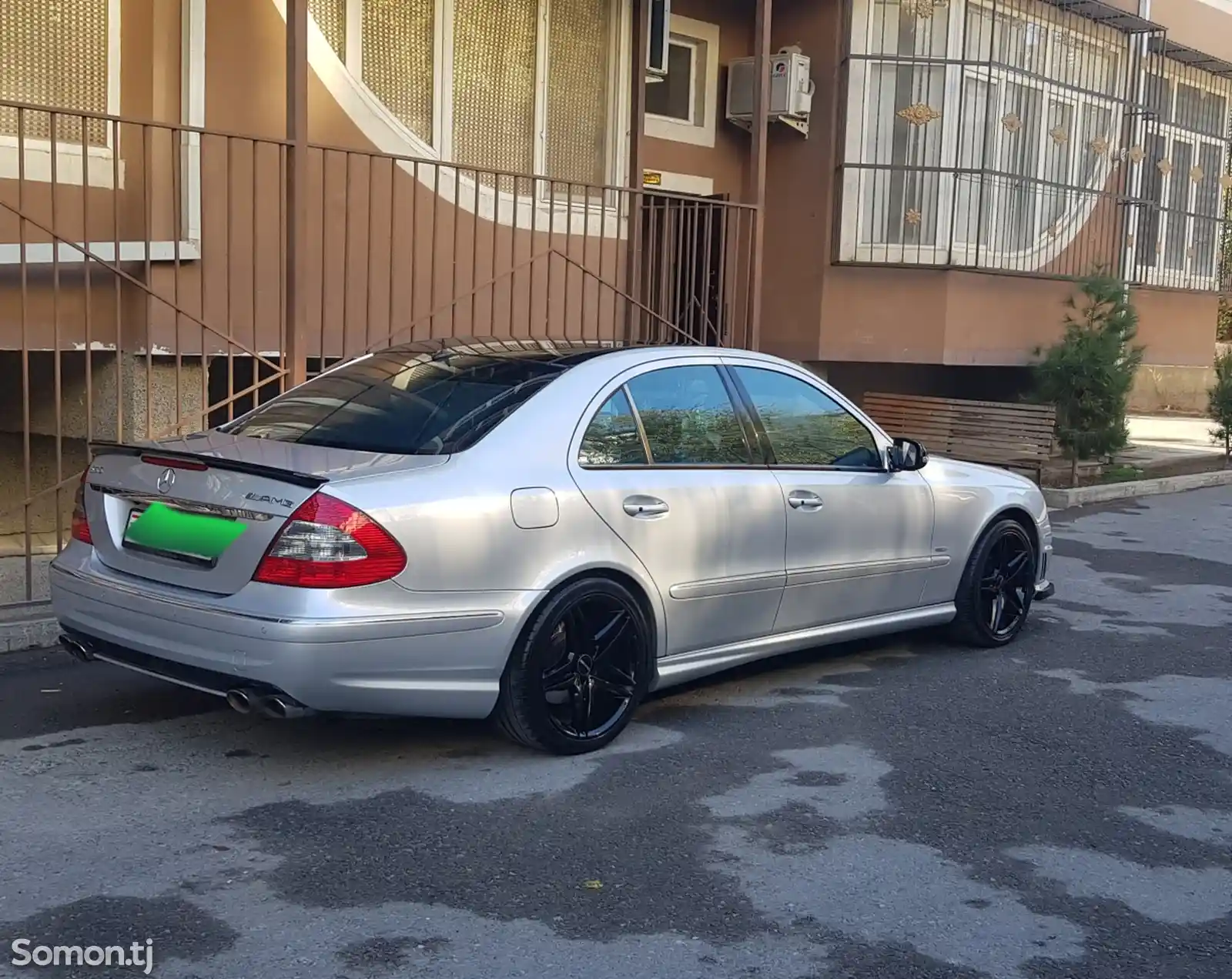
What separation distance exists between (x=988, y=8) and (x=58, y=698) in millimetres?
10249

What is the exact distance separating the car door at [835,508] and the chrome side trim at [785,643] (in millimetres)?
41

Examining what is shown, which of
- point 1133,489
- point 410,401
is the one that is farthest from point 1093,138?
point 410,401

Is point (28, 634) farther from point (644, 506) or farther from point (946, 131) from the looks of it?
point (946, 131)

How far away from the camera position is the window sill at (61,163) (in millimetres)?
7699

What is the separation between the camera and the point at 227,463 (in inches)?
185

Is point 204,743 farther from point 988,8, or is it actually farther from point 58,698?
point 988,8

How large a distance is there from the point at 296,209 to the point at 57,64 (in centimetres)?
160

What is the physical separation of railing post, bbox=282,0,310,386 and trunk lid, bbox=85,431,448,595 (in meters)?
2.76

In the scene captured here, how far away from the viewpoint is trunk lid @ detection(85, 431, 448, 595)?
14.8 feet

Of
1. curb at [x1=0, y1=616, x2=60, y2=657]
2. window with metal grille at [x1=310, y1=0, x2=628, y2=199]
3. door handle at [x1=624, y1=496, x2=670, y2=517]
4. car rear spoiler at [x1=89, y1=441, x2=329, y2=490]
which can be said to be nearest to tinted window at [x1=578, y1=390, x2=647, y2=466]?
door handle at [x1=624, y1=496, x2=670, y2=517]

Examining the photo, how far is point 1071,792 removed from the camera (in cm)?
492

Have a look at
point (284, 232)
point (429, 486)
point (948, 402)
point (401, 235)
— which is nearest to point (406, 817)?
point (429, 486)

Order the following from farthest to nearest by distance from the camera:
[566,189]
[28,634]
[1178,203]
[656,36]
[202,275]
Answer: [1178,203] < [656,36] < [566,189] < [202,275] < [28,634]

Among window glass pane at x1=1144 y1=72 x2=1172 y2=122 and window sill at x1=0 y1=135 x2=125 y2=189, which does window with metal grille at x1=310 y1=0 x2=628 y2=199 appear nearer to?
window sill at x1=0 y1=135 x2=125 y2=189
